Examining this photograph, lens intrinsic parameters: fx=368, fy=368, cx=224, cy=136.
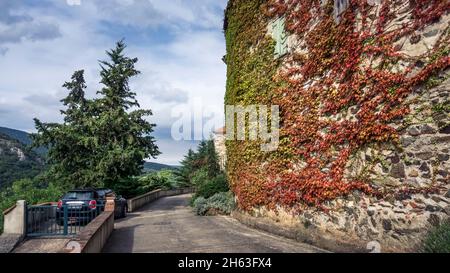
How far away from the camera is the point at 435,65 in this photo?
22.5ft

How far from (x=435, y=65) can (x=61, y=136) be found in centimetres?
2003

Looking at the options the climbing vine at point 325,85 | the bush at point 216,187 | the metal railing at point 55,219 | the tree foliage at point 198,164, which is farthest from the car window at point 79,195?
the tree foliage at point 198,164

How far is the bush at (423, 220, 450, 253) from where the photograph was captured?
5821 millimetres

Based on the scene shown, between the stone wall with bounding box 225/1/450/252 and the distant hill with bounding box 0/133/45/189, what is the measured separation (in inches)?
2404

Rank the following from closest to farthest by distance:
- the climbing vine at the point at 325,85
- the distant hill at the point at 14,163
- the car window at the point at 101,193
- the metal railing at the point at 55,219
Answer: the climbing vine at the point at 325,85
the metal railing at the point at 55,219
the car window at the point at 101,193
the distant hill at the point at 14,163

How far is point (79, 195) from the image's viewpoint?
14977mm

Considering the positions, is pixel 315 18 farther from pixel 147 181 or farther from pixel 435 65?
pixel 147 181

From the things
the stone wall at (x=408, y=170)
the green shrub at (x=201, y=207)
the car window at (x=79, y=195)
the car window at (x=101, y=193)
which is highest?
the stone wall at (x=408, y=170)

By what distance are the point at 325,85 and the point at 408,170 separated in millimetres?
3218

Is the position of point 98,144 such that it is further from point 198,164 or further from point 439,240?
point 198,164

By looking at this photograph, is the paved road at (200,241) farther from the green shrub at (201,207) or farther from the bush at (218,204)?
the green shrub at (201,207)

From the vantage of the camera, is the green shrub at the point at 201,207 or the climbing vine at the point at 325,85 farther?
the green shrub at the point at 201,207

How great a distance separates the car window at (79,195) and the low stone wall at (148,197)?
8.19 meters

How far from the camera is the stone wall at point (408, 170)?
22.3 feet
